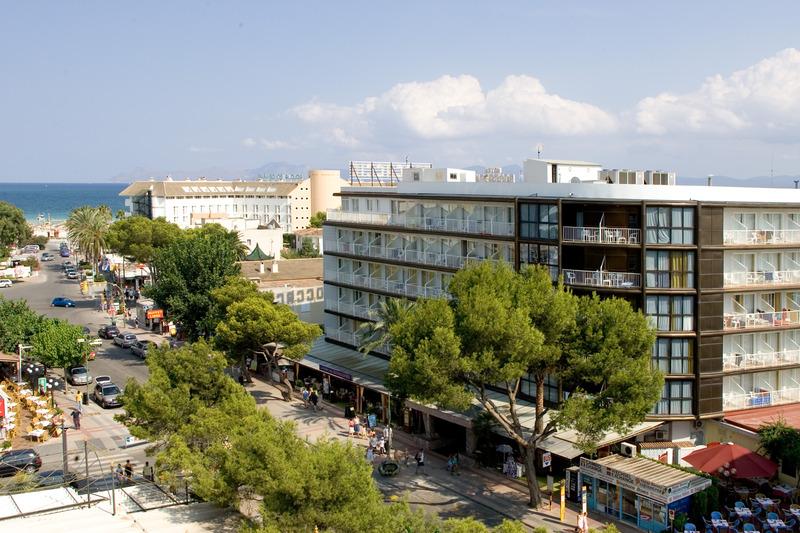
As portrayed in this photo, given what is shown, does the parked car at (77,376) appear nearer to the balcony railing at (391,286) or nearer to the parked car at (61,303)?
the balcony railing at (391,286)

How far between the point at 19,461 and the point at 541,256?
96.3 feet

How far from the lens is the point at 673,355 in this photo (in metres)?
41.8

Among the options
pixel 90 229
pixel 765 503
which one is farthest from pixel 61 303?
pixel 765 503

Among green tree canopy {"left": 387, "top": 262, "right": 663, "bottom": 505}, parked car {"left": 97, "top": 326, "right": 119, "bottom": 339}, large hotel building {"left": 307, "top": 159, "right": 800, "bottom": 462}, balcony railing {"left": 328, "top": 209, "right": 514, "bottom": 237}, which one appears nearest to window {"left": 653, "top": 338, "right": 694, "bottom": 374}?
large hotel building {"left": 307, "top": 159, "right": 800, "bottom": 462}

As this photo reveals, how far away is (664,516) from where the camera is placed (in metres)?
34.4

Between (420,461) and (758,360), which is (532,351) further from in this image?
(758,360)

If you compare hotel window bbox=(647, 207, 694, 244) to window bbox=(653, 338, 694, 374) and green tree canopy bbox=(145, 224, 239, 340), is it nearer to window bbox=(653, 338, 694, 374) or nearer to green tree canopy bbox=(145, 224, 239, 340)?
window bbox=(653, 338, 694, 374)

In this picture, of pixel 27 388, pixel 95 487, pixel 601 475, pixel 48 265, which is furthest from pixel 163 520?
pixel 48 265

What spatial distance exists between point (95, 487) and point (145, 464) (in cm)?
473

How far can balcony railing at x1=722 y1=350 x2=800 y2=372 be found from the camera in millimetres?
42875

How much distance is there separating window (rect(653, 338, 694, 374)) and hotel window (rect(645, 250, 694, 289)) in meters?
2.90

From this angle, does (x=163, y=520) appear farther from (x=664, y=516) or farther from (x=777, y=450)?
(x=777, y=450)

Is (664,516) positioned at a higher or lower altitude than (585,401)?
lower

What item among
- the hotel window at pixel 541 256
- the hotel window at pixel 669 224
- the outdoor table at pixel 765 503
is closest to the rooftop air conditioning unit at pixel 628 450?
the outdoor table at pixel 765 503
